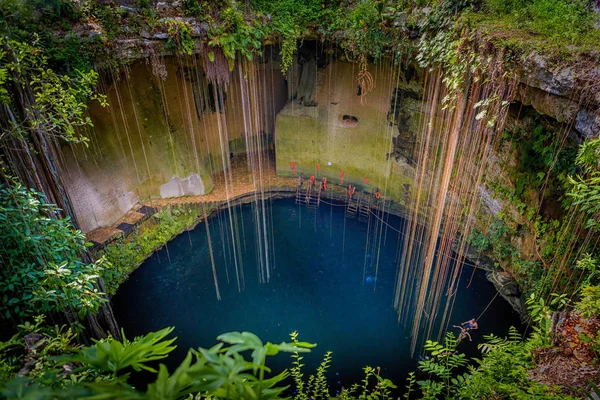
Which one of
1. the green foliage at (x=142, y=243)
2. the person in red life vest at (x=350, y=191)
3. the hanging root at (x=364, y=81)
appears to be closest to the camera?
the green foliage at (x=142, y=243)

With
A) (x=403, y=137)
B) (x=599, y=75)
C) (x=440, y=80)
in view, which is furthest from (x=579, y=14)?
(x=403, y=137)

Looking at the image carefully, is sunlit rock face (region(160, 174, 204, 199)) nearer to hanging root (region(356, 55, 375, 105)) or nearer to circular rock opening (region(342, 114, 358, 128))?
circular rock opening (region(342, 114, 358, 128))

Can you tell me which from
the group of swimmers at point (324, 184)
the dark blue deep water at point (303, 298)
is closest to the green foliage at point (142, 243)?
the dark blue deep water at point (303, 298)

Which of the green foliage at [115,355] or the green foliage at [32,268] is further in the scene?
the green foliage at [32,268]

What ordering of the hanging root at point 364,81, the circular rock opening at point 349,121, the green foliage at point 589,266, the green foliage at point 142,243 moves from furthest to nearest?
the circular rock opening at point 349,121 → the hanging root at point 364,81 → the green foliage at point 142,243 → the green foliage at point 589,266

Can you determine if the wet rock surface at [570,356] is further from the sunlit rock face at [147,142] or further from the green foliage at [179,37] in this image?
the sunlit rock face at [147,142]

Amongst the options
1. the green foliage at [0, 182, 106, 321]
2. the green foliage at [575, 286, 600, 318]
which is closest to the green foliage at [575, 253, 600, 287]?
the green foliage at [575, 286, 600, 318]

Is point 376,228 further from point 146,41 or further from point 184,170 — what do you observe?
point 146,41
